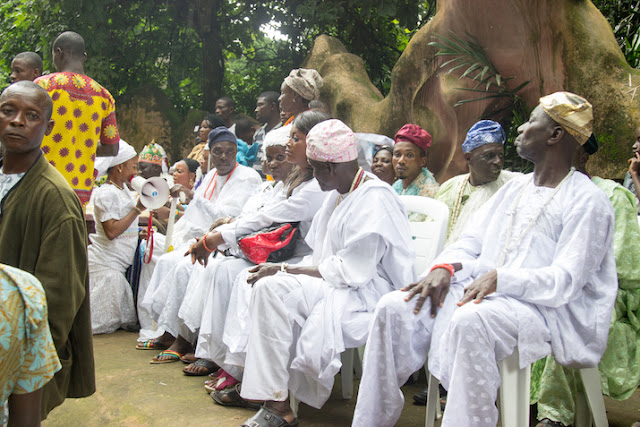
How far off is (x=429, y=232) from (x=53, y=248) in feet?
8.03

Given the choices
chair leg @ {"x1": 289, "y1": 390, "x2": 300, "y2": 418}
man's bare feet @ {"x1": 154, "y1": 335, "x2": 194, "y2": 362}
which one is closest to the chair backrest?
chair leg @ {"x1": 289, "y1": 390, "x2": 300, "y2": 418}

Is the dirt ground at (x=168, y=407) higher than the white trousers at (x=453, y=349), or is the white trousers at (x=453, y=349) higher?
the white trousers at (x=453, y=349)

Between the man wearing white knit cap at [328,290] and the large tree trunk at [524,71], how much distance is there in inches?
124

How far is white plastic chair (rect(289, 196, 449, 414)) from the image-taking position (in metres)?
4.04

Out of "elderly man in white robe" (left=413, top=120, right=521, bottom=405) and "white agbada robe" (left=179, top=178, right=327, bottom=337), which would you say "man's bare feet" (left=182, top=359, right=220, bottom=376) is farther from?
"elderly man in white robe" (left=413, top=120, right=521, bottom=405)

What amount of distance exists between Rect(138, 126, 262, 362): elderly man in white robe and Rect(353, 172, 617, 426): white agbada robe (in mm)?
2860

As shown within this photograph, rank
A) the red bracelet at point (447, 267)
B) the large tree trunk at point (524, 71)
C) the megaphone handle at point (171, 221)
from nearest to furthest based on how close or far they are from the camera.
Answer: the red bracelet at point (447, 267)
the large tree trunk at point (524, 71)
the megaphone handle at point (171, 221)

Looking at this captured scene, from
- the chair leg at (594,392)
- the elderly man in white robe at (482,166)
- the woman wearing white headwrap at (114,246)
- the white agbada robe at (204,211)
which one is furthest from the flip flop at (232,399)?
the woman wearing white headwrap at (114,246)

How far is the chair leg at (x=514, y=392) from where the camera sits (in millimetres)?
2764

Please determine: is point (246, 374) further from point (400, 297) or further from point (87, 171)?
point (87, 171)

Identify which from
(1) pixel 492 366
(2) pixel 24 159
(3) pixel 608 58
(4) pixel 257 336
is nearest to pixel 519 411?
(1) pixel 492 366

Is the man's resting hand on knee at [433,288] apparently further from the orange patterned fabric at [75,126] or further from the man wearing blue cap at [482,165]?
the orange patterned fabric at [75,126]

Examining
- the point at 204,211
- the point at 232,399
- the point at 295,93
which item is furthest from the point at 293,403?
the point at 295,93

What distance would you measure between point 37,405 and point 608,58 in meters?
5.70
